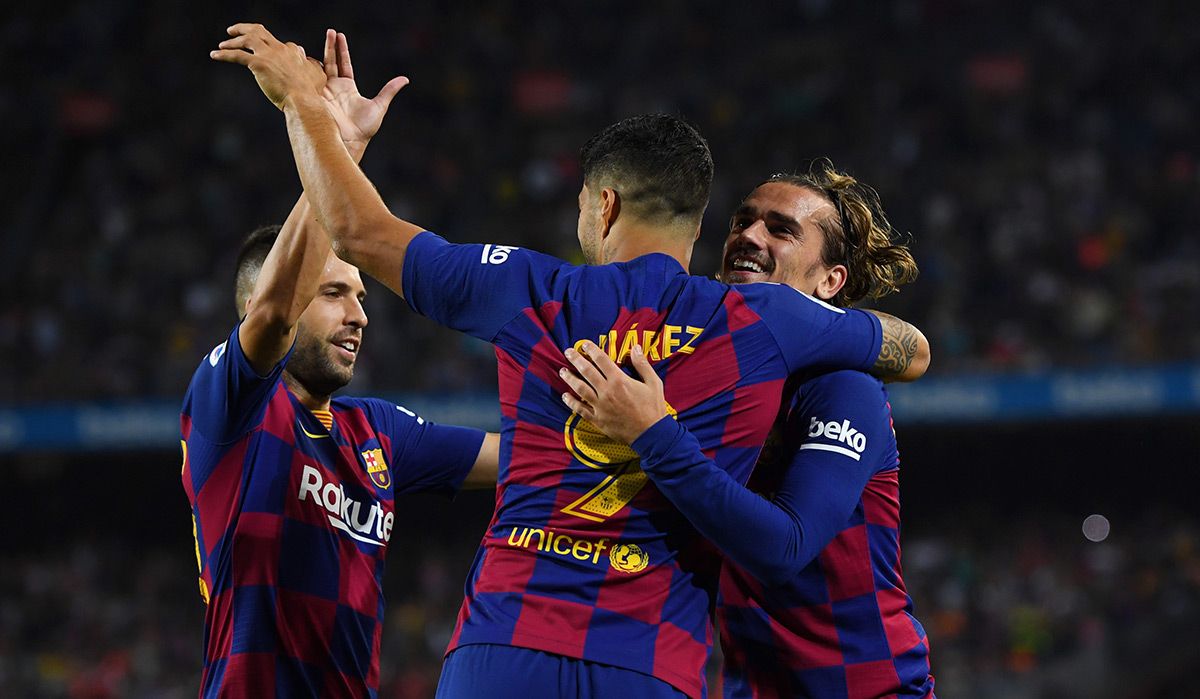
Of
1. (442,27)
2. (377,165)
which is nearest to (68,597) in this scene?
(377,165)

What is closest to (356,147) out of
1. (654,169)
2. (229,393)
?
(229,393)

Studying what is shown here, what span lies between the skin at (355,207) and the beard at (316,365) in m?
1.05

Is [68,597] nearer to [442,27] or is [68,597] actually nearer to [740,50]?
[442,27]

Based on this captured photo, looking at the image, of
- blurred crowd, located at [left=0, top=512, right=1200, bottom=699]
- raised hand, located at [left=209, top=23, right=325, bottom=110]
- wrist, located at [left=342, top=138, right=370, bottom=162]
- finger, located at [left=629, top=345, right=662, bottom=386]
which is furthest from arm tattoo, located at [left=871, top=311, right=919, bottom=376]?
blurred crowd, located at [left=0, top=512, right=1200, bottom=699]

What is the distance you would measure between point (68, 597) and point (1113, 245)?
14861 mm

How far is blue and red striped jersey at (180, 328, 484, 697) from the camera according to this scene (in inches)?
154

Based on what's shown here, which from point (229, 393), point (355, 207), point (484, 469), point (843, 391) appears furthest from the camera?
point (484, 469)

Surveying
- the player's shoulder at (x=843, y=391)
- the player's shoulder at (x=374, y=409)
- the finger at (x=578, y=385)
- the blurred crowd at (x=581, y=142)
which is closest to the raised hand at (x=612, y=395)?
the finger at (x=578, y=385)

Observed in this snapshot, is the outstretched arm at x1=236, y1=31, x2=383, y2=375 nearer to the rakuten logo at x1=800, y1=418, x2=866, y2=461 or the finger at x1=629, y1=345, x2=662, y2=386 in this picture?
the finger at x1=629, y1=345, x2=662, y2=386

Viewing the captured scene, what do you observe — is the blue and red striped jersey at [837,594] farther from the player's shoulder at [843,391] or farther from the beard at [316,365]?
the beard at [316,365]

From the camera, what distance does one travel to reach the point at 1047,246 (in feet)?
57.7

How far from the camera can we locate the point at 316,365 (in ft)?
14.2

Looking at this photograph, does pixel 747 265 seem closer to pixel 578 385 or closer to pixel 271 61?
pixel 578 385

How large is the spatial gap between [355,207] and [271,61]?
0.66 m
